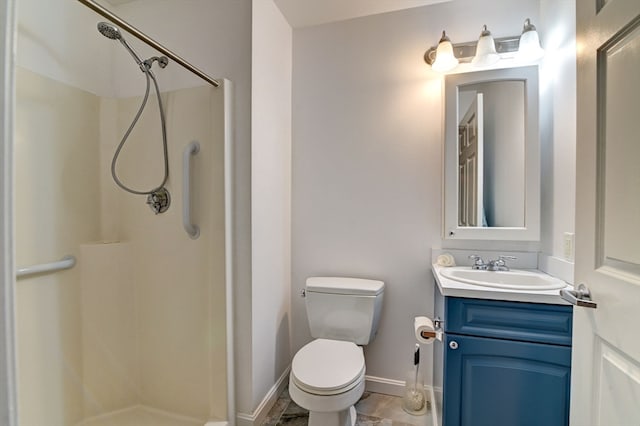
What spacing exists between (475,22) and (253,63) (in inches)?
52.0

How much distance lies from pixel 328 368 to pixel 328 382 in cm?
10

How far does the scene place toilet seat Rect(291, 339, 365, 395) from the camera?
1248mm

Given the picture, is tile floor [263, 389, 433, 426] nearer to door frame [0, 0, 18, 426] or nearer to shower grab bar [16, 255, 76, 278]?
shower grab bar [16, 255, 76, 278]

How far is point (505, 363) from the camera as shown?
1.15 metres

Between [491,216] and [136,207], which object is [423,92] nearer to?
[491,216]

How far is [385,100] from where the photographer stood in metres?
1.83

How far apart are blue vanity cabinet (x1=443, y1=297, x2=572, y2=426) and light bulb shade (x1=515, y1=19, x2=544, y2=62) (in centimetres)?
129

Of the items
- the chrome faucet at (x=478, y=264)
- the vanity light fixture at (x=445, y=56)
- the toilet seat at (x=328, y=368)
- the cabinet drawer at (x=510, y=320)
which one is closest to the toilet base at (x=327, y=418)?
the toilet seat at (x=328, y=368)

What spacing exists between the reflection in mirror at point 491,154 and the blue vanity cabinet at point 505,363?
63 cm

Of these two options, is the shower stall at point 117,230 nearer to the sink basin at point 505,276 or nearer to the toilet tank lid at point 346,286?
the toilet tank lid at point 346,286

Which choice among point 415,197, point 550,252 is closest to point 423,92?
point 415,197

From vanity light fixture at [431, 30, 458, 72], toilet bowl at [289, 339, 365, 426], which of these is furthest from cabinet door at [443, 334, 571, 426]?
vanity light fixture at [431, 30, 458, 72]

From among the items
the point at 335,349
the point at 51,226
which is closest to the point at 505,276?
the point at 335,349

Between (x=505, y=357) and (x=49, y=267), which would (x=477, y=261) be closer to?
(x=505, y=357)
